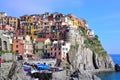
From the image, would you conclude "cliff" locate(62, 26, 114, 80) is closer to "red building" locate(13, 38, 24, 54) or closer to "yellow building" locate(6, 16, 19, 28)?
"red building" locate(13, 38, 24, 54)

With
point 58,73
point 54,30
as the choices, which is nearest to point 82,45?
point 54,30

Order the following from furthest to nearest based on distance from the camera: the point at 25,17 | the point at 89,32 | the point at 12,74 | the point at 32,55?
the point at 89,32
the point at 25,17
the point at 32,55
the point at 12,74

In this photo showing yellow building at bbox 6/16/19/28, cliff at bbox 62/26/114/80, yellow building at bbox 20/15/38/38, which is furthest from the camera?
yellow building at bbox 6/16/19/28

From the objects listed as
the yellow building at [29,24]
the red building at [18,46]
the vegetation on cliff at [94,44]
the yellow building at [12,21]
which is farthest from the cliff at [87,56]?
the yellow building at [12,21]

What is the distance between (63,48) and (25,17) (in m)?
27.3

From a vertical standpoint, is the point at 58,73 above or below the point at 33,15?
below

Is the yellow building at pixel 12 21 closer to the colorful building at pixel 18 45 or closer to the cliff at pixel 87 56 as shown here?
the cliff at pixel 87 56

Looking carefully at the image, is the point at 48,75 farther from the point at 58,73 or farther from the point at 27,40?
the point at 27,40

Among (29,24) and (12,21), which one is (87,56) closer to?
(29,24)

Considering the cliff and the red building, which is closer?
the red building

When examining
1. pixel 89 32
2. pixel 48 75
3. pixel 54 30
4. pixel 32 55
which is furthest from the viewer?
pixel 89 32

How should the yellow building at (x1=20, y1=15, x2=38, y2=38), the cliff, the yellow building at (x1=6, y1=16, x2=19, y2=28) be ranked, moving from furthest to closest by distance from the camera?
the yellow building at (x1=6, y1=16, x2=19, y2=28) → the yellow building at (x1=20, y1=15, x2=38, y2=38) → the cliff

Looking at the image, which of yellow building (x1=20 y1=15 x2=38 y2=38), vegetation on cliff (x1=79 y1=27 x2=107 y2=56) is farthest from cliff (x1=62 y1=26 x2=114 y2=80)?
yellow building (x1=20 y1=15 x2=38 y2=38)

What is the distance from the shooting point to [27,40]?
101438 millimetres
